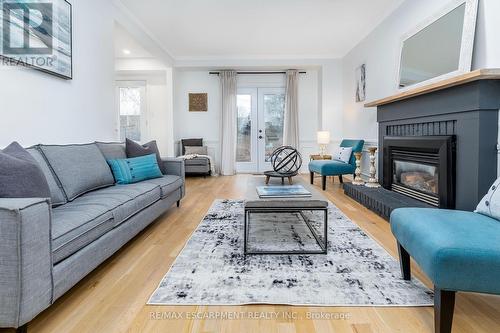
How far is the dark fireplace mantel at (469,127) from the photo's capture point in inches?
85.8

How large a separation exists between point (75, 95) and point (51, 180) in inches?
53.3

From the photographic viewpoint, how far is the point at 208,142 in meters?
7.10

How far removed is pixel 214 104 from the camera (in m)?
7.06

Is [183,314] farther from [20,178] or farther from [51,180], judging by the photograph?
[51,180]

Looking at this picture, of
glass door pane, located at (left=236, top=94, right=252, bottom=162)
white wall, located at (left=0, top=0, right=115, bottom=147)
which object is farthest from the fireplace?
glass door pane, located at (left=236, top=94, right=252, bottom=162)

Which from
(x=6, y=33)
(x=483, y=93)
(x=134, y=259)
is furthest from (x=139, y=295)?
(x=483, y=93)

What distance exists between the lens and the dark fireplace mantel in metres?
2.18

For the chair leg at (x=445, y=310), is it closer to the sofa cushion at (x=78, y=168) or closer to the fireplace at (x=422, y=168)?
the fireplace at (x=422, y=168)

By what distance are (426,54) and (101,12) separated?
3701 millimetres

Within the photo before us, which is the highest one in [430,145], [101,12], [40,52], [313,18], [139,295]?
[313,18]

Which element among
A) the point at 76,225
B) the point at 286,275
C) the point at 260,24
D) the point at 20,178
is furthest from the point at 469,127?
the point at 260,24

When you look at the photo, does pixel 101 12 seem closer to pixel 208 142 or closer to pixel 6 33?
pixel 6 33

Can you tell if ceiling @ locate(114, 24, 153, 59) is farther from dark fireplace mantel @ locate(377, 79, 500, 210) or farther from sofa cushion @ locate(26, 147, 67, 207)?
dark fireplace mantel @ locate(377, 79, 500, 210)

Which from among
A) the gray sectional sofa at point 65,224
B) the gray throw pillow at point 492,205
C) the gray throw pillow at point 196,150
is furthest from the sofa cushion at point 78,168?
the gray throw pillow at point 196,150
